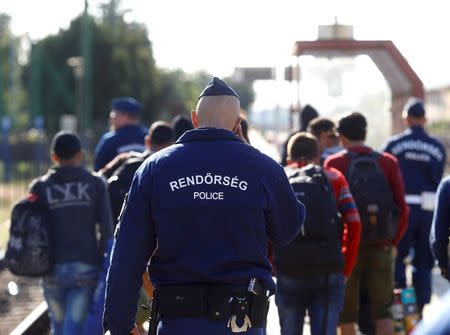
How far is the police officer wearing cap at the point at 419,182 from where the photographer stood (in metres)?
10.9

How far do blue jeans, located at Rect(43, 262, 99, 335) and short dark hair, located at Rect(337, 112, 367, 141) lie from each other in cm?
204

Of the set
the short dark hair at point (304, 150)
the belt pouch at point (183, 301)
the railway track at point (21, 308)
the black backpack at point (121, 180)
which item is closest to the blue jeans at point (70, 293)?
the black backpack at point (121, 180)

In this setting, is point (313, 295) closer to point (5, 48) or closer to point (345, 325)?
point (345, 325)

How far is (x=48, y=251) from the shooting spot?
27.0ft

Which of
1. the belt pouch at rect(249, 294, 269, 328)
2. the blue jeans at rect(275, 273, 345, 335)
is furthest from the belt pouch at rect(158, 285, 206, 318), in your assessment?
the blue jeans at rect(275, 273, 345, 335)

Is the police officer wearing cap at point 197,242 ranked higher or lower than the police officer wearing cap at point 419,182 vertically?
higher

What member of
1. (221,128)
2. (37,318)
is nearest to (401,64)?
(37,318)

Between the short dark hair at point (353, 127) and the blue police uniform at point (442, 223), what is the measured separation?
1152 mm

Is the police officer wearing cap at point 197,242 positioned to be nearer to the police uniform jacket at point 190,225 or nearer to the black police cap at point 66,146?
the police uniform jacket at point 190,225

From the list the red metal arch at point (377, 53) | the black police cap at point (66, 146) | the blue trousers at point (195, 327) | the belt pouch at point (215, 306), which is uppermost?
the red metal arch at point (377, 53)

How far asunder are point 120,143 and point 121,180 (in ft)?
7.09

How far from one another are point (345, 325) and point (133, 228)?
157 inches

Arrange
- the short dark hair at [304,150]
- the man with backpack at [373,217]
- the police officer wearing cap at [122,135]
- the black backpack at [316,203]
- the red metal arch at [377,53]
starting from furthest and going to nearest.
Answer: the red metal arch at [377,53]
the police officer wearing cap at [122,135]
the man with backpack at [373,217]
the short dark hair at [304,150]
the black backpack at [316,203]

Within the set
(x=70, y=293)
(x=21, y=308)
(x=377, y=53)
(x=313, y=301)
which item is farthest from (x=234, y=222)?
(x=21, y=308)
